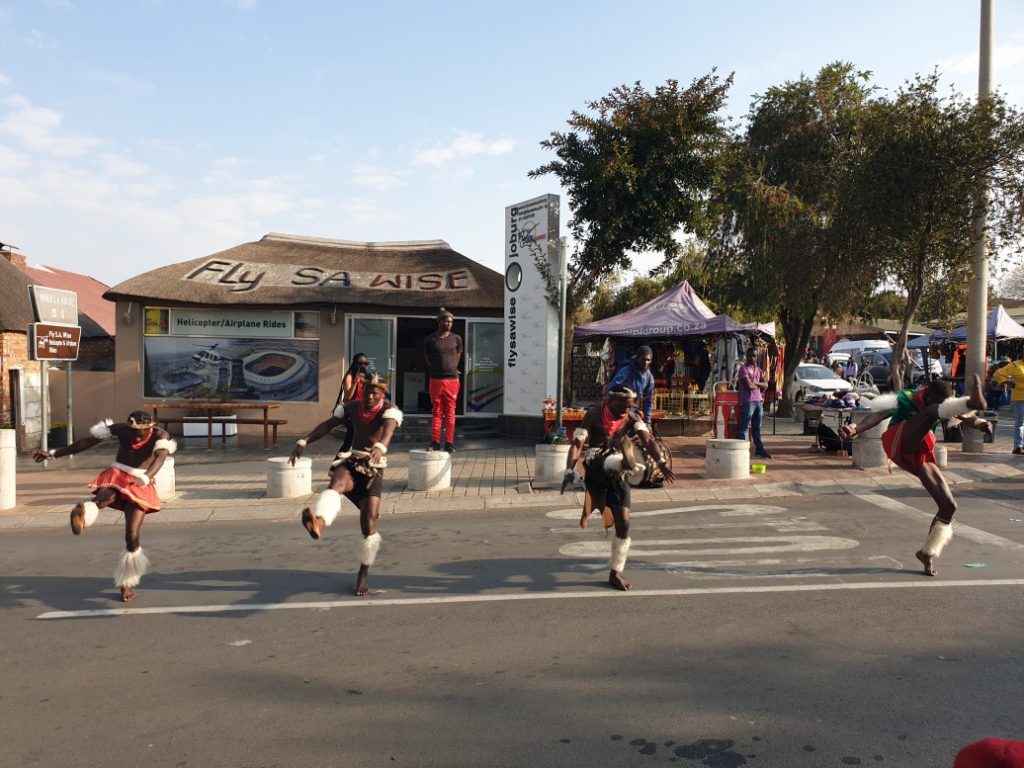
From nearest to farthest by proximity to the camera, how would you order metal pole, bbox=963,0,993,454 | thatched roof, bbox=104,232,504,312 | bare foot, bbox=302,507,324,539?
bare foot, bbox=302,507,324,539 → metal pole, bbox=963,0,993,454 → thatched roof, bbox=104,232,504,312

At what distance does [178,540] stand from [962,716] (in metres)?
7.41

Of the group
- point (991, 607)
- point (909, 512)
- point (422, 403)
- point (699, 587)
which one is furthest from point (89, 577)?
point (422, 403)

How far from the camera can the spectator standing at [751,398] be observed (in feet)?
41.8

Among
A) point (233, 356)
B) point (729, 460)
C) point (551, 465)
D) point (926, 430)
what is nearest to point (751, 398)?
point (729, 460)

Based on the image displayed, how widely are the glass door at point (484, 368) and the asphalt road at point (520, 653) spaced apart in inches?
352

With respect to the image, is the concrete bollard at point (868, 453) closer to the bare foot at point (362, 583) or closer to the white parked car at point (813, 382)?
the bare foot at point (362, 583)

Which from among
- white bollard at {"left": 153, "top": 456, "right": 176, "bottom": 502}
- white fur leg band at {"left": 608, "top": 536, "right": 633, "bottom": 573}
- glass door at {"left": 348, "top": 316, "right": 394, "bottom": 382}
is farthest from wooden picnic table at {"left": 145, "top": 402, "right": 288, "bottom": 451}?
white fur leg band at {"left": 608, "top": 536, "right": 633, "bottom": 573}

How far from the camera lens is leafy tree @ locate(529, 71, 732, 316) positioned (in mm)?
15188

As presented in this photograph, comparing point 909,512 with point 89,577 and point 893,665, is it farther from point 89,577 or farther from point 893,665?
point 89,577

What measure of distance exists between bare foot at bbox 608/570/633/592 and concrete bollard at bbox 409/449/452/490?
16.3 feet

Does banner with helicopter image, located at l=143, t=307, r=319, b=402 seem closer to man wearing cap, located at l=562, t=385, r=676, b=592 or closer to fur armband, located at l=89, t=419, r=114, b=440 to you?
fur armband, located at l=89, t=419, r=114, b=440

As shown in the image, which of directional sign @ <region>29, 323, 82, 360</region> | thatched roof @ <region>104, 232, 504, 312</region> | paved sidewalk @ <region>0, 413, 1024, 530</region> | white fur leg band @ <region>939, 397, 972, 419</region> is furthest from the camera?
thatched roof @ <region>104, 232, 504, 312</region>

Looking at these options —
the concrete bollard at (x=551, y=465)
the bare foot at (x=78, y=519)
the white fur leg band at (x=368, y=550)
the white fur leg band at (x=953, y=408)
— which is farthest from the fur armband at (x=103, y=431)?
the white fur leg band at (x=953, y=408)

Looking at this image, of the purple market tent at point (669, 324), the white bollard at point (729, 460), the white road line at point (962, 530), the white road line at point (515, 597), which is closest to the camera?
the white road line at point (515, 597)
